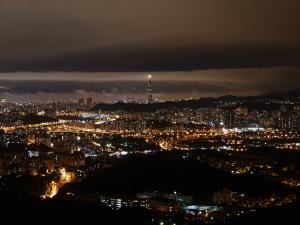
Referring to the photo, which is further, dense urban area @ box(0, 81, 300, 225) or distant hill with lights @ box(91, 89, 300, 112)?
distant hill with lights @ box(91, 89, 300, 112)

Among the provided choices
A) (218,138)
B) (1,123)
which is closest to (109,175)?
(218,138)

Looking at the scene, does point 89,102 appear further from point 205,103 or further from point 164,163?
point 164,163

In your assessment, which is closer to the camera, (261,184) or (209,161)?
(261,184)

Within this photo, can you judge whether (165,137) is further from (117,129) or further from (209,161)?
(209,161)

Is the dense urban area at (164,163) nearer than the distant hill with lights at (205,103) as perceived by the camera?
Yes

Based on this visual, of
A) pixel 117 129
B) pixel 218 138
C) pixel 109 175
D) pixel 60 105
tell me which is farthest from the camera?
pixel 60 105

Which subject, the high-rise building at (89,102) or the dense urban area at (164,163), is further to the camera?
the high-rise building at (89,102)

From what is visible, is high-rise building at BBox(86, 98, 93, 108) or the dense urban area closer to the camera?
the dense urban area

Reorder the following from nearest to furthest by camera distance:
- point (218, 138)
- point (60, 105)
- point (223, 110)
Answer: point (218, 138) → point (223, 110) → point (60, 105)

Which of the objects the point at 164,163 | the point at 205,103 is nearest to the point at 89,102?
the point at 205,103

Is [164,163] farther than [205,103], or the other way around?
[205,103]
